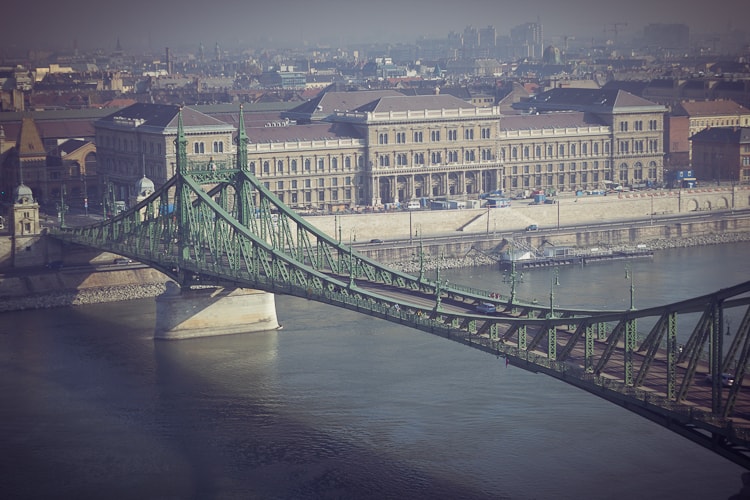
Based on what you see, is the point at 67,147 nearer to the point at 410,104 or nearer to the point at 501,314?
the point at 410,104

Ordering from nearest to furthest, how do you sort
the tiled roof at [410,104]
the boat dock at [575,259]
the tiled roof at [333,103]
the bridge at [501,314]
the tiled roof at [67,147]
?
the bridge at [501,314], the boat dock at [575,259], the tiled roof at [410,104], the tiled roof at [67,147], the tiled roof at [333,103]

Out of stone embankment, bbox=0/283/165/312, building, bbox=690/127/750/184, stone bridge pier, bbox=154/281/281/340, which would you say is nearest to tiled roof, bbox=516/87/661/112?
building, bbox=690/127/750/184

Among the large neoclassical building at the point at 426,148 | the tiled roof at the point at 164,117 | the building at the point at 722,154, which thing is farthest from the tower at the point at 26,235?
the building at the point at 722,154

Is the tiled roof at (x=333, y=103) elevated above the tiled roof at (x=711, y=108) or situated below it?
above

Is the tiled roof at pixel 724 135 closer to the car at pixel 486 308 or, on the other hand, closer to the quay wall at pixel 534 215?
the quay wall at pixel 534 215

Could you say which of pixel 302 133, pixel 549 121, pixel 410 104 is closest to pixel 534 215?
pixel 410 104

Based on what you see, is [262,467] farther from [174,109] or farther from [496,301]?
[174,109]

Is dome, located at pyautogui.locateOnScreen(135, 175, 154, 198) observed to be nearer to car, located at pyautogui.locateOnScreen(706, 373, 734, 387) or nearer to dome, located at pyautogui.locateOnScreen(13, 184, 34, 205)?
dome, located at pyautogui.locateOnScreen(13, 184, 34, 205)
